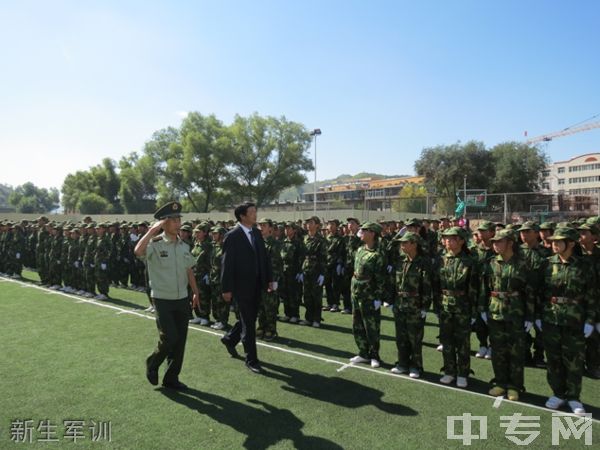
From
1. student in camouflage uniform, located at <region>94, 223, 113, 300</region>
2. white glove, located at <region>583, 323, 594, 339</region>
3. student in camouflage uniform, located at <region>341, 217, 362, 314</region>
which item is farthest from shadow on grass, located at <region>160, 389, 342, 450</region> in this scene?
student in camouflage uniform, located at <region>94, 223, 113, 300</region>

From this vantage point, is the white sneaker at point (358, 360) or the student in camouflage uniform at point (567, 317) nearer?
the student in camouflage uniform at point (567, 317)

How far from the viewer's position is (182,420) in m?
4.40

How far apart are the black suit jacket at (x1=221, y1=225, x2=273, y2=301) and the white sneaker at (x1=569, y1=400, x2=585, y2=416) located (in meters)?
4.06

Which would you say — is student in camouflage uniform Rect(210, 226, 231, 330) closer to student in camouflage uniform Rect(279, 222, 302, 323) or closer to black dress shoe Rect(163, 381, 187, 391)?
student in camouflage uniform Rect(279, 222, 302, 323)

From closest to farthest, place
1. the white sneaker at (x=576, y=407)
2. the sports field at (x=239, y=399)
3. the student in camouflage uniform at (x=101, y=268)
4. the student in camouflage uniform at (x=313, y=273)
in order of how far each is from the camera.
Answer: the sports field at (x=239, y=399) → the white sneaker at (x=576, y=407) → the student in camouflage uniform at (x=313, y=273) → the student in camouflage uniform at (x=101, y=268)

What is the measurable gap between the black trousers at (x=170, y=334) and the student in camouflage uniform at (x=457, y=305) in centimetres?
339

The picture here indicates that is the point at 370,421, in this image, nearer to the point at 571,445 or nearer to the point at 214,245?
the point at 571,445

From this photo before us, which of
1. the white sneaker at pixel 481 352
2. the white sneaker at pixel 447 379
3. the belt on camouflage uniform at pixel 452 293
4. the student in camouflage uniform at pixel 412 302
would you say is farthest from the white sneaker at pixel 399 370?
the white sneaker at pixel 481 352

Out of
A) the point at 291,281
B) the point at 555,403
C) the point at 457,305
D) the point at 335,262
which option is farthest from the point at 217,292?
the point at 555,403

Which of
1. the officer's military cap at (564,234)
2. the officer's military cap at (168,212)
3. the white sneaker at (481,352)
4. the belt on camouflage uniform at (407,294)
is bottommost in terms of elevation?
the white sneaker at (481,352)

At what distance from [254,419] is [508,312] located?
129 inches

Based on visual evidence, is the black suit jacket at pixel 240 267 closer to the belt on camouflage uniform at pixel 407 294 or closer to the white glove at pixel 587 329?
the belt on camouflage uniform at pixel 407 294

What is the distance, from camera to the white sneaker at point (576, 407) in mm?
4586

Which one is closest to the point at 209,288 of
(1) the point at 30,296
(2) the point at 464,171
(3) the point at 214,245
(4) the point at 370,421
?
(3) the point at 214,245
